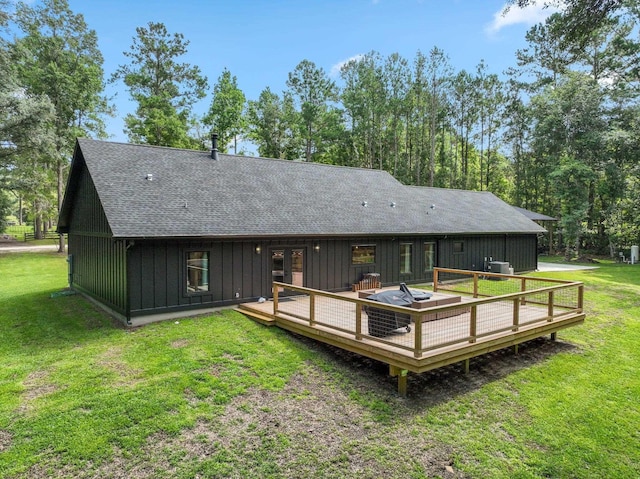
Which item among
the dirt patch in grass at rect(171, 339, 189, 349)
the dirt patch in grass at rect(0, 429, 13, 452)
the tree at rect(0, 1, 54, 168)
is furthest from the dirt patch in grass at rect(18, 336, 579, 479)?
the tree at rect(0, 1, 54, 168)

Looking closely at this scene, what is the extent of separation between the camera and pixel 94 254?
11.5 metres

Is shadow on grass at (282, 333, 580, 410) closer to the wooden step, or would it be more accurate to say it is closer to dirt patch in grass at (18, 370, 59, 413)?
the wooden step

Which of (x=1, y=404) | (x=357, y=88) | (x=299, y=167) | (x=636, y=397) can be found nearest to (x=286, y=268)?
(x=299, y=167)

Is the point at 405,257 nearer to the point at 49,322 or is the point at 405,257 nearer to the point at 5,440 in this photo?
the point at 49,322

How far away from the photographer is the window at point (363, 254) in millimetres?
12305

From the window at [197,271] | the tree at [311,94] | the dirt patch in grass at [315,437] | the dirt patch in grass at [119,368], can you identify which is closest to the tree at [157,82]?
the tree at [311,94]

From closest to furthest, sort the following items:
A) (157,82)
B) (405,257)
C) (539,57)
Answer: (405,257) < (157,82) < (539,57)

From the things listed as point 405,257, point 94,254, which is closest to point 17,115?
point 94,254

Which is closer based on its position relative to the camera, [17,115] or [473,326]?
[473,326]

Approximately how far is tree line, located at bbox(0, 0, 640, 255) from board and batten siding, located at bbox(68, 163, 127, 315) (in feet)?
35.0

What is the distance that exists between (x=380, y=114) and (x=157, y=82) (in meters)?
17.1

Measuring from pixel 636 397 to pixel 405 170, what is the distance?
96.1ft

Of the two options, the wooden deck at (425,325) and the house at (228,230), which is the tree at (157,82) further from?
the wooden deck at (425,325)

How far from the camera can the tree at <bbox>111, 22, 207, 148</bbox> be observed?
85.9 ft
